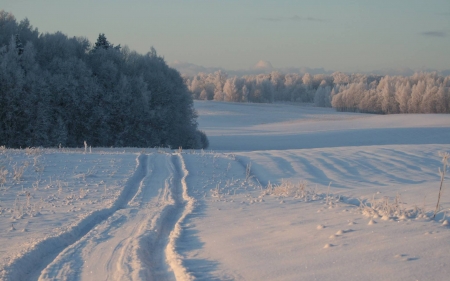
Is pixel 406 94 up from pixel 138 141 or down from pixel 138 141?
up

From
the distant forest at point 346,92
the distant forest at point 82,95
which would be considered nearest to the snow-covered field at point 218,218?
the distant forest at point 82,95

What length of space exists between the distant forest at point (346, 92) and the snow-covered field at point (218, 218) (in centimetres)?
2484

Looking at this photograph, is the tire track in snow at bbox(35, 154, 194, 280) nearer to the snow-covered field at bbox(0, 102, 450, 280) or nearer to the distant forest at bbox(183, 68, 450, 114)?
the snow-covered field at bbox(0, 102, 450, 280)

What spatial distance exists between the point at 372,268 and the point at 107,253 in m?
3.20

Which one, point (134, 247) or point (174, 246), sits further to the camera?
point (174, 246)

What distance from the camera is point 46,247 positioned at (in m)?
6.08

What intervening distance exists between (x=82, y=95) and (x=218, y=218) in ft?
74.4

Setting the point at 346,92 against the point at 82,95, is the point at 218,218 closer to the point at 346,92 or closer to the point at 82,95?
the point at 82,95

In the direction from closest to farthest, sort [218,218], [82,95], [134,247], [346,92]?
[134,247]
[218,218]
[82,95]
[346,92]

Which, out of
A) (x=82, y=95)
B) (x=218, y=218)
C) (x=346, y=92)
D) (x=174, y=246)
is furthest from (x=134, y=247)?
(x=346, y=92)

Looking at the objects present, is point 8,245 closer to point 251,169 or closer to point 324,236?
point 324,236

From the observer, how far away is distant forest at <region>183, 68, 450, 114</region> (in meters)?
72.5

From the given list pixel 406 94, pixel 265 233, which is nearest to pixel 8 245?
pixel 265 233

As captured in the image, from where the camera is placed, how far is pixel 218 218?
8023 millimetres
